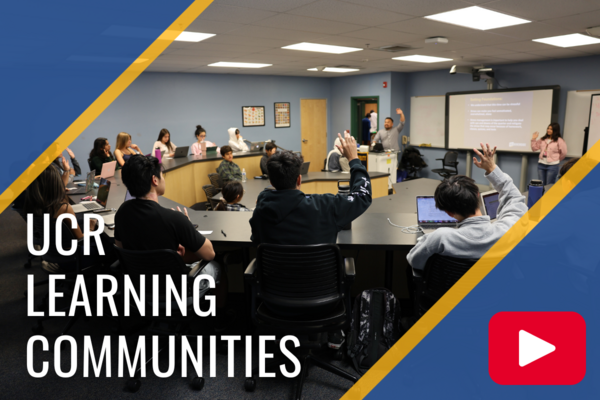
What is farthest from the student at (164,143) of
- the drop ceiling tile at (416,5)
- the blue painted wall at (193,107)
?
the drop ceiling tile at (416,5)

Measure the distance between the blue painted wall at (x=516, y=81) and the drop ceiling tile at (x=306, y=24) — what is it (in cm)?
484

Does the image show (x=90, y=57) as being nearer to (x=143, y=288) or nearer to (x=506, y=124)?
(x=143, y=288)

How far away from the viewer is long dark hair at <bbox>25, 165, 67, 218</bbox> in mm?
2691

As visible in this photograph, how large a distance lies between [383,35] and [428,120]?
5.03 metres

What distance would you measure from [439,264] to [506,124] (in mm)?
7021

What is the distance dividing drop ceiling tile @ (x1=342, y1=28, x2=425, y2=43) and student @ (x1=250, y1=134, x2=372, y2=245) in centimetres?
284

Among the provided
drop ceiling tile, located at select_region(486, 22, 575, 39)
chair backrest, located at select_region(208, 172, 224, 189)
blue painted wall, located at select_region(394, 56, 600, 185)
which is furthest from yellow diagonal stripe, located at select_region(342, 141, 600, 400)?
blue painted wall, located at select_region(394, 56, 600, 185)

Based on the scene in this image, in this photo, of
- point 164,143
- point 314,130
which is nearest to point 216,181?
point 164,143

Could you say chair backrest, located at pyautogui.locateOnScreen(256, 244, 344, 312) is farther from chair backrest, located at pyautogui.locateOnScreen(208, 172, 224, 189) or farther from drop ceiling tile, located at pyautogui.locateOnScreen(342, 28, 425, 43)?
chair backrest, located at pyautogui.locateOnScreen(208, 172, 224, 189)

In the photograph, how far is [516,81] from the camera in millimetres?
7598

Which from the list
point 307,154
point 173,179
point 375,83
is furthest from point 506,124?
point 173,179

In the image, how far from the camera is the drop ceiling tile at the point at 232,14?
3.27 m

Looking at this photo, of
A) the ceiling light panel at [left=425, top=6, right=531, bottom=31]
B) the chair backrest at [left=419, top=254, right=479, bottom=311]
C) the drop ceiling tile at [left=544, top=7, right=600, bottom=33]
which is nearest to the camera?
the chair backrest at [left=419, top=254, right=479, bottom=311]

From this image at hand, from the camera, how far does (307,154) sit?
418 inches
